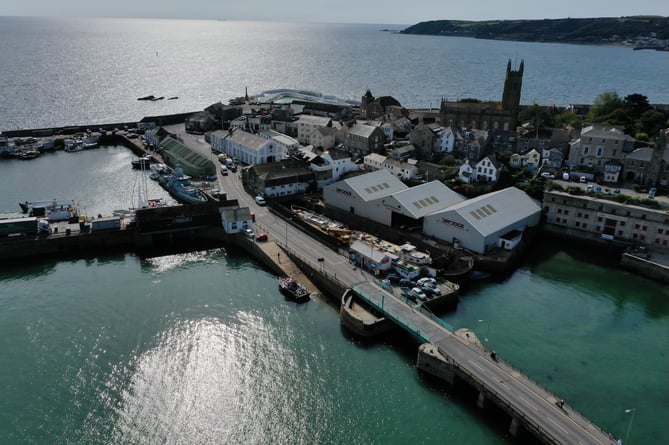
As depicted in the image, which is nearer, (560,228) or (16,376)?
(16,376)

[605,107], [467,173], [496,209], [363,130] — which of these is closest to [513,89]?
[605,107]

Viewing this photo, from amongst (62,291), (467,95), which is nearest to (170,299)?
(62,291)

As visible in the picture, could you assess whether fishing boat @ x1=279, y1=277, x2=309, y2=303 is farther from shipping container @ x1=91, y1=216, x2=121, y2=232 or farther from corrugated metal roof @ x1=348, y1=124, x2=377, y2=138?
corrugated metal roof @ x1=348, y1=124, x2=377, y2=138

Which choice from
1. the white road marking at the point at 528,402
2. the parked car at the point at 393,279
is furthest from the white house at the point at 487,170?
the white road marking at the point at 528,402

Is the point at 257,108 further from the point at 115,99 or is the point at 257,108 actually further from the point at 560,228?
the point at 560,228

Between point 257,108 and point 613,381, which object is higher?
point 257,108

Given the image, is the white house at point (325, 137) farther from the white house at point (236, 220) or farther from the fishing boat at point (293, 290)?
the fishing boat at point (293, 290)

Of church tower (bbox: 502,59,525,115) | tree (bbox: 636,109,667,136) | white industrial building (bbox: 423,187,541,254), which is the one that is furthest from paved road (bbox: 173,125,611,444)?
tree (bbox: 636,109,667,136)

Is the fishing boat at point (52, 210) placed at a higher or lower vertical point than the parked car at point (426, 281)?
higher
